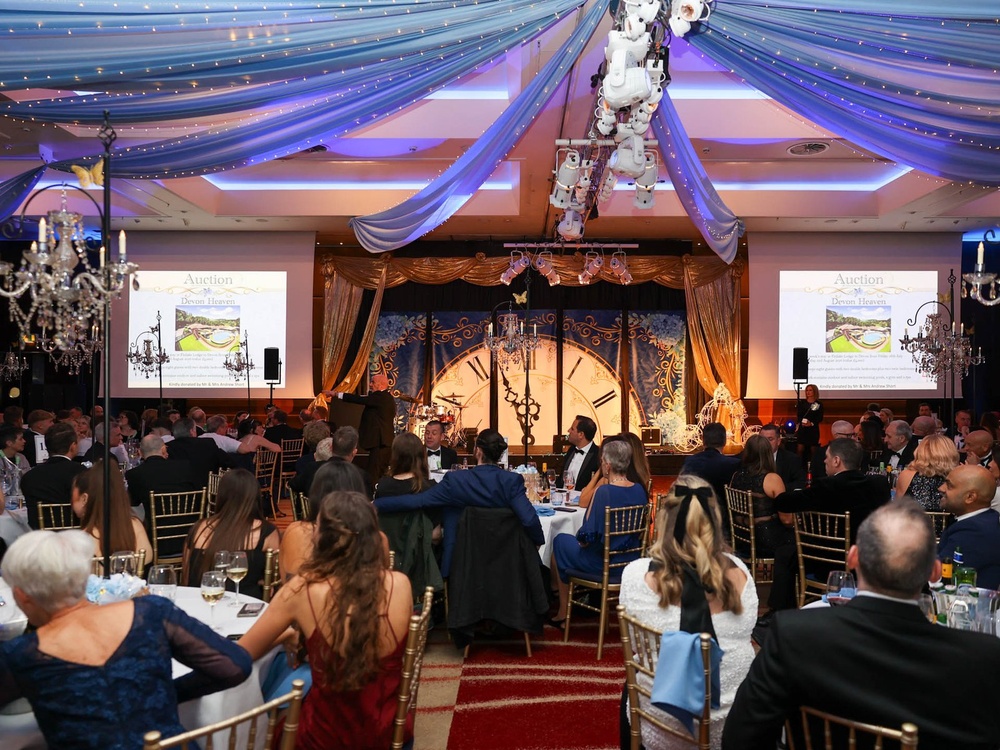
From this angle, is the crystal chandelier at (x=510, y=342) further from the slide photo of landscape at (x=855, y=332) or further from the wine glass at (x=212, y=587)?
→ the wine glass at (x=212, y=587)

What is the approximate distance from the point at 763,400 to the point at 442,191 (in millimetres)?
8757

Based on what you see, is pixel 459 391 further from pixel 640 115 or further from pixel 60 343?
pixel 60 343

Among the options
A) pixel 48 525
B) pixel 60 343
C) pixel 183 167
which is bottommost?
pixel 48 525

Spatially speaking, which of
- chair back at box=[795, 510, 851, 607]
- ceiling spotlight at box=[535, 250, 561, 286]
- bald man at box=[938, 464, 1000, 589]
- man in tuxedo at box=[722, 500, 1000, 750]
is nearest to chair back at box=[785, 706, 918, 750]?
man in tuxedo at box=[722, 500, 1000, 750]

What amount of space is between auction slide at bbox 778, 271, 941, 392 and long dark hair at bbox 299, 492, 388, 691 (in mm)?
11859

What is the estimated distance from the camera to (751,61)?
4.90 m

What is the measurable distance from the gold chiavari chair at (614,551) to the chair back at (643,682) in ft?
7.95

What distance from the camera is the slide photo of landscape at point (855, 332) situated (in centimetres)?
1393

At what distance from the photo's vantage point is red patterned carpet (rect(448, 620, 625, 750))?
4293 millimetres

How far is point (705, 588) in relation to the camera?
3.07 meters

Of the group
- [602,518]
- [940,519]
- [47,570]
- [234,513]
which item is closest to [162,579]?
[234,513]

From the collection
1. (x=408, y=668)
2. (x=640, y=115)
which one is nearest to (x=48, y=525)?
(x=408, y=668)

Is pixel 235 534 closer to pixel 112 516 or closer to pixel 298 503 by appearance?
pixel 112 516

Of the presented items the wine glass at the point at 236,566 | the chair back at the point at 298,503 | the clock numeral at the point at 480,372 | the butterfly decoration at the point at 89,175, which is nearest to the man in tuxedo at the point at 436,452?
the chair back at the point at 298,503
